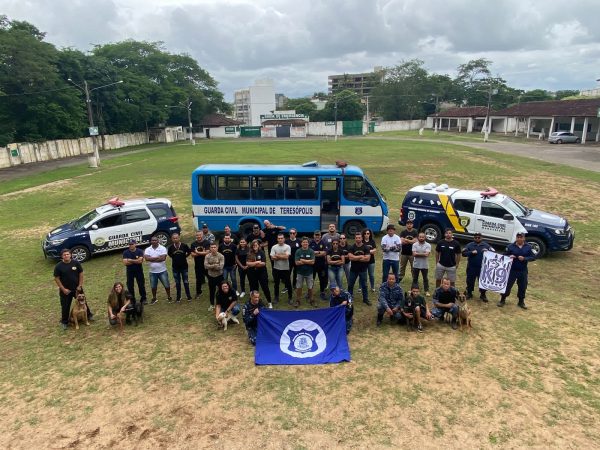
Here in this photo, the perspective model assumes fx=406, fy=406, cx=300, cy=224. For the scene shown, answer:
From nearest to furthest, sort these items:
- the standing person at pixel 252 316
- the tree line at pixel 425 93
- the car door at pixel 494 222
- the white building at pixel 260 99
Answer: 1. the standing person at pixel 252 316
2. the car door at pixel 494 222
3. the tree line at pixel 425 93
4. the white building at pixel 260 99

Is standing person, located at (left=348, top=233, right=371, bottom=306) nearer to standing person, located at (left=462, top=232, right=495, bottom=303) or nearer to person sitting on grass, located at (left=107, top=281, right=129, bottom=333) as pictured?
standing person, located at (left=462, top=232, right=495, bottom=303)

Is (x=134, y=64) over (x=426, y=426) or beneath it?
over

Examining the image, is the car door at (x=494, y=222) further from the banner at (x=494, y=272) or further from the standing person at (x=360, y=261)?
the standing person at (x=360, y=261)

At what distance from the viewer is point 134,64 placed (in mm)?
68188

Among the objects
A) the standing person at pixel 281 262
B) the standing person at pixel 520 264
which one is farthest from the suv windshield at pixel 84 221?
the standing person at pixel 520 264

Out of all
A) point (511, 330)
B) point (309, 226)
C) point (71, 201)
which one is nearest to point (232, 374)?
point (511, 330)

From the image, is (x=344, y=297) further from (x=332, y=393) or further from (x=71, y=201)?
(x=71, y=201)

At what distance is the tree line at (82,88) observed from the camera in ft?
131

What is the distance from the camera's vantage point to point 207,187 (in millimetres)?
14953

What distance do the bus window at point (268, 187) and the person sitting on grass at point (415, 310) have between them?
285 inches

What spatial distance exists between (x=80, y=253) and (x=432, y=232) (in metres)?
12.1

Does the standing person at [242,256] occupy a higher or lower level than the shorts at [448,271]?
higher

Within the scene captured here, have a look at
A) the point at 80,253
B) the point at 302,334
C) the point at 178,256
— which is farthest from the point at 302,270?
the point at 80,253

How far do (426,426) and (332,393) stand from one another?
1578 millimetres
